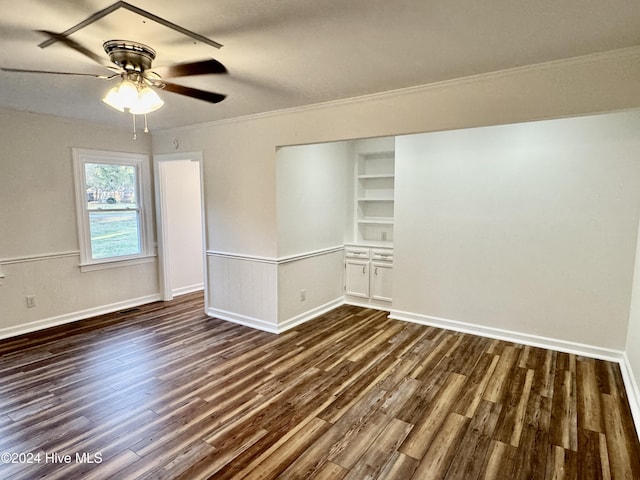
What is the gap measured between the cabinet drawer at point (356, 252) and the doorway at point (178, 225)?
6.95ft

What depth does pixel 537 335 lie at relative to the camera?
378cm

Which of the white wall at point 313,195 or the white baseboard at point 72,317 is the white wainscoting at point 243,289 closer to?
the white wall at point 313,195

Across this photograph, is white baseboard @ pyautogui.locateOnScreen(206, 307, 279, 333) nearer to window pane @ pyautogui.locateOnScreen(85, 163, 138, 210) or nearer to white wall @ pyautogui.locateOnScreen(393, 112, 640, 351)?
white wall @ pyautogui.locateOnScreen(393, 112, 640, 351)

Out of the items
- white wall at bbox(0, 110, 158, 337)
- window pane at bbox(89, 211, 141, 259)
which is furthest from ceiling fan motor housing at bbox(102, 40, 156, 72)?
window pane at bbox(89, 211, 141, 259)

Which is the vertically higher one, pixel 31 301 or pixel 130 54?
pixel 130 54

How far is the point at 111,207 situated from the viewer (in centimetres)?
485

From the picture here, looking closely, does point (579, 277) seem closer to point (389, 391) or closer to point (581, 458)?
point (581, 458)

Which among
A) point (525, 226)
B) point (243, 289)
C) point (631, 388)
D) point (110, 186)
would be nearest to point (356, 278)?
point (243, 289)

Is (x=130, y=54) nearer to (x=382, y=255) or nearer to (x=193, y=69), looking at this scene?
(x=193, y=69)

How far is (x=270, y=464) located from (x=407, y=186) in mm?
3326

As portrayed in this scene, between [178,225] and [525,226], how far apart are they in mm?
4932

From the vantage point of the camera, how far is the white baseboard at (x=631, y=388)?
2.50 meters

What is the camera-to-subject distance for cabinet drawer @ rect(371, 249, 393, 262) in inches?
193

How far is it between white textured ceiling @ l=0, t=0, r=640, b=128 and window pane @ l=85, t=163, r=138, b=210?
175 cm
